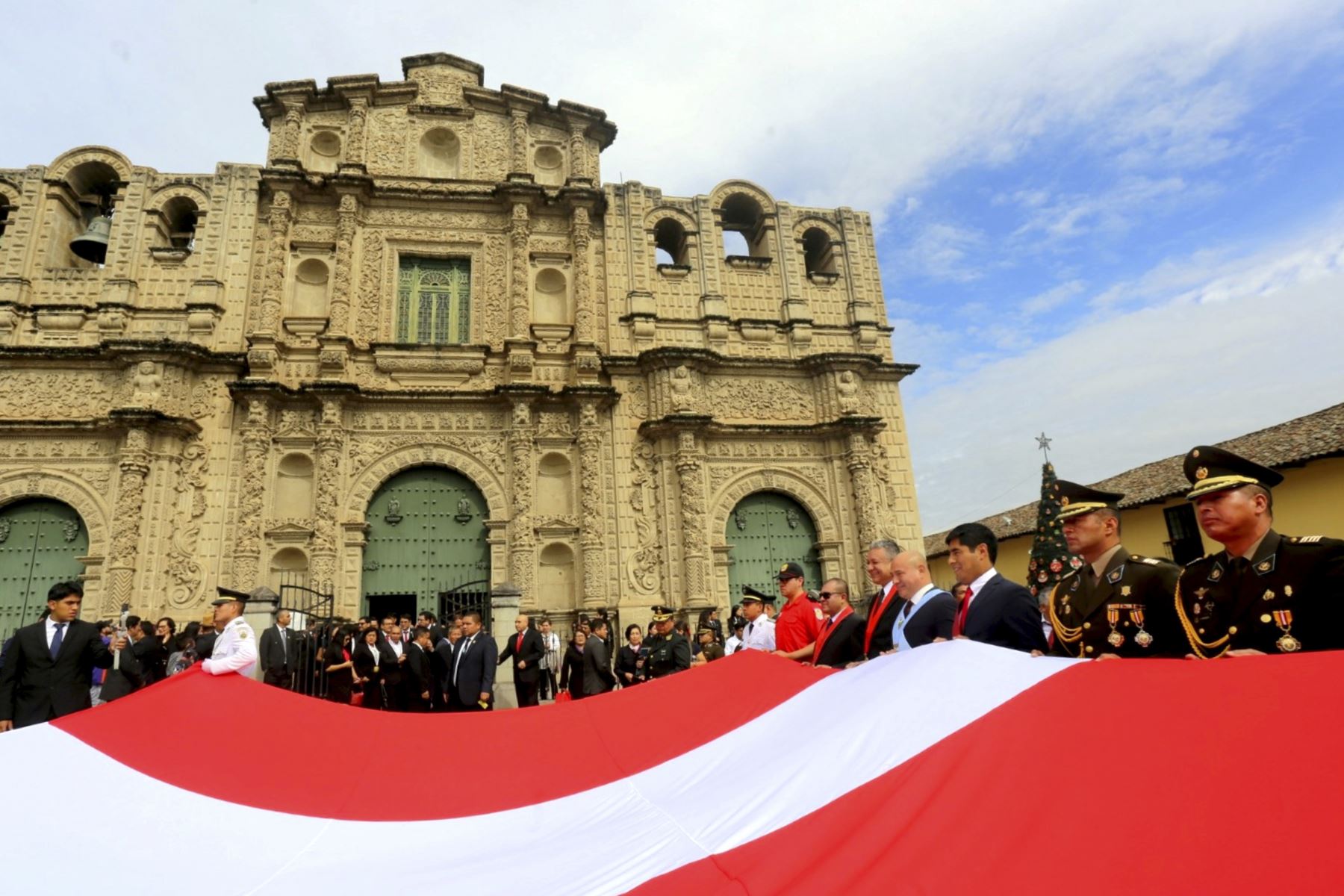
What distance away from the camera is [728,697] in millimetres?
5270

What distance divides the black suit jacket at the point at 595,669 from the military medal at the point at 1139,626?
8.13m

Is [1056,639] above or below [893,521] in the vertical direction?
below

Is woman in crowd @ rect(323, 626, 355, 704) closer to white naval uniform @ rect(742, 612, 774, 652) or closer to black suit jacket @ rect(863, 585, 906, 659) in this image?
white naval uniform @ rect(742, 612, 774, 652)

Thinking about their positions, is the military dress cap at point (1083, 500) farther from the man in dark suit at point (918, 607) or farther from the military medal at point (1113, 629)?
the man in dark suit at point (918, 607)

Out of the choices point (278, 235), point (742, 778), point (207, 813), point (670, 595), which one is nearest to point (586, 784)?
point (742, 778)

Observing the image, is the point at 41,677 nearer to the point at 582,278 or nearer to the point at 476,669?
the point at 476,669

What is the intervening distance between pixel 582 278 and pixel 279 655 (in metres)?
11.2

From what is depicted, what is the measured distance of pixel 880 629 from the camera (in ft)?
17.4

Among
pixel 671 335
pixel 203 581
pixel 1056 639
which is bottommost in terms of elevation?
pixel 1056 639

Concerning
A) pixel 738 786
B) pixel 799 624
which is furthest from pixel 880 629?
pixel 738 786

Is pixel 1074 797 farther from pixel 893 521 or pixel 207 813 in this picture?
pixel 893 521

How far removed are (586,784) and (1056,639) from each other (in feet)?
9.57

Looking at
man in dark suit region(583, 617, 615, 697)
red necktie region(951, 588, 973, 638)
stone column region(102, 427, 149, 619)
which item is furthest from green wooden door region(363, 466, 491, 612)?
red necktie region(951, 588, 973, 638)

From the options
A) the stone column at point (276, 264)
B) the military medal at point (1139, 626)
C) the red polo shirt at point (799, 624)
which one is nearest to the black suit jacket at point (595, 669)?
the red polo shirt at point (799, 624)
